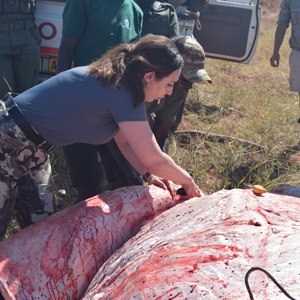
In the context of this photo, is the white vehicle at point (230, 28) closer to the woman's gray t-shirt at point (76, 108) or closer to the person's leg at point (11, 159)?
the woman's gray t-shirt at point (76, 108)

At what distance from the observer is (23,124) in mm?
1823

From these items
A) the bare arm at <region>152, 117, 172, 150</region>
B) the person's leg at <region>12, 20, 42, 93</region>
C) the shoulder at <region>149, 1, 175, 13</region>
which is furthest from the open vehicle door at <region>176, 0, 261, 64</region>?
the person's leg at <region>12, 20, 42, 93</region>

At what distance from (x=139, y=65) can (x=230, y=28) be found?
4.47 m

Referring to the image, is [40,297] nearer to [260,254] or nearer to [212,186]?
[260,254]

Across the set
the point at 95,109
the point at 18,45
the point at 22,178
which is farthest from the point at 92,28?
the point at 22,178

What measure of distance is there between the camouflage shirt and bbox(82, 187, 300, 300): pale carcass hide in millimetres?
2203

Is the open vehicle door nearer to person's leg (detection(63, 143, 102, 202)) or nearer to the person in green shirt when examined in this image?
the person in green shirt

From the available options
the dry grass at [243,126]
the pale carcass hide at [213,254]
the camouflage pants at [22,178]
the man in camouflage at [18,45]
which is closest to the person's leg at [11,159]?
the camouflage pants at [22,178]

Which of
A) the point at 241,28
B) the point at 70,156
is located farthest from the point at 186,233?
the point at 241,28

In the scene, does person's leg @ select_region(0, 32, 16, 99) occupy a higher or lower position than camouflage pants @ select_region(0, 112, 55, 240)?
higher

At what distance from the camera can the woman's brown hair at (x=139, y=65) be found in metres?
1.75

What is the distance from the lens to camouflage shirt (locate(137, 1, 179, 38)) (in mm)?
3404

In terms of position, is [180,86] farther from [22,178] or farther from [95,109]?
[22,178]

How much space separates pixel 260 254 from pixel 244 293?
0.82 ft
